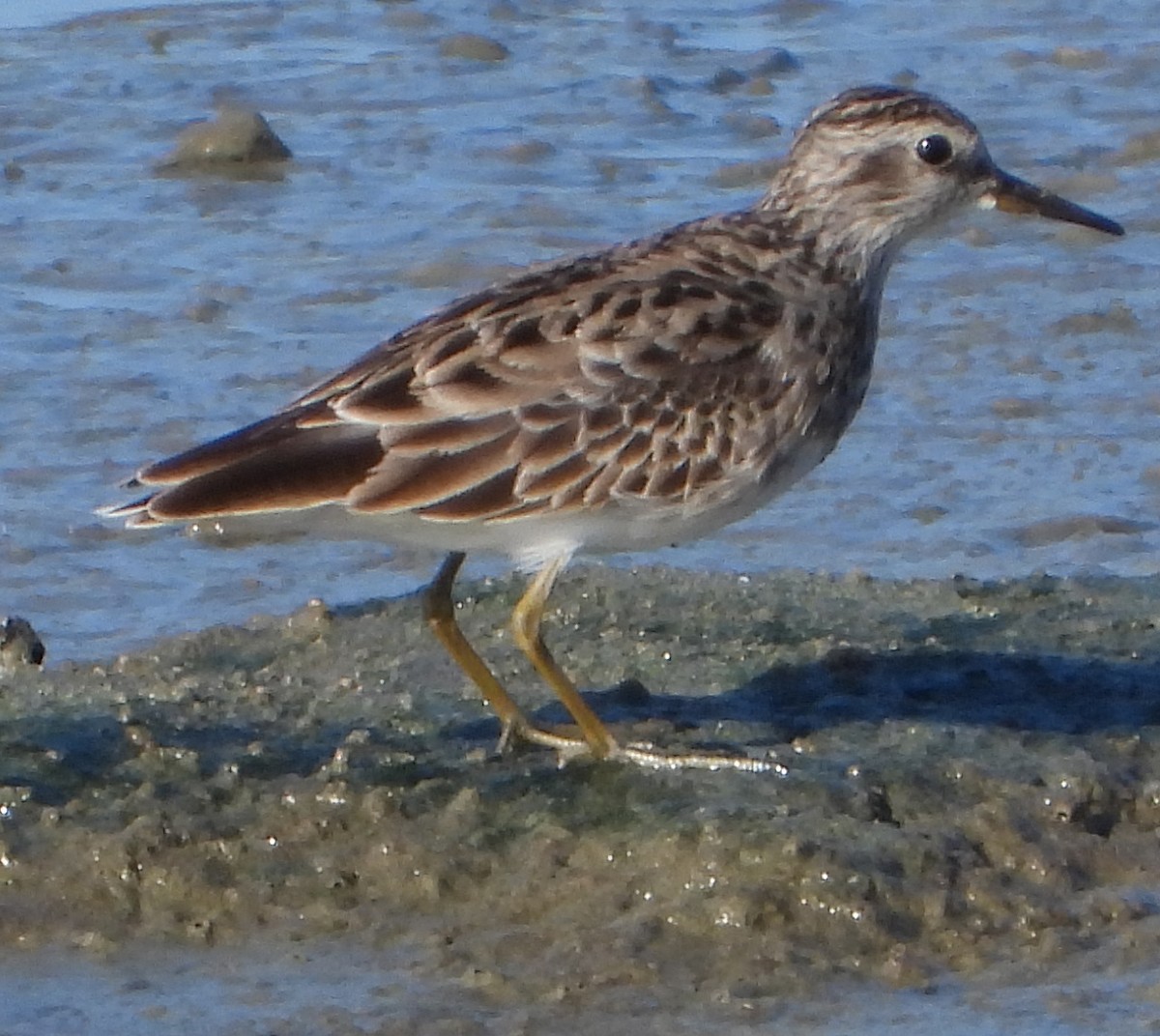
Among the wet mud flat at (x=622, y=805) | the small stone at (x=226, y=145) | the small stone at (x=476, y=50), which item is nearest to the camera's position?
the wet mud flat at (x=622, y=805)

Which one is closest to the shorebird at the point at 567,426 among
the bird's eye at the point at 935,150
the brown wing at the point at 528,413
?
the brown wing at the point at 528,413

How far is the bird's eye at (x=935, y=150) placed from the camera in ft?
21.2

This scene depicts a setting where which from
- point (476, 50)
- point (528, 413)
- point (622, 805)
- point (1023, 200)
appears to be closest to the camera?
point (622, 805)

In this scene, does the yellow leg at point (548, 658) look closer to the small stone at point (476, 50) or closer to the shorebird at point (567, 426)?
the shorebird at point (567, 426)

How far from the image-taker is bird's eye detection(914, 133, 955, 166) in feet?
21.2

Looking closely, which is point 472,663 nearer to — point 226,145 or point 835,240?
point 835,240

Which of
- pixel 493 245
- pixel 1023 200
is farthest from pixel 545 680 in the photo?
pixel 493 245

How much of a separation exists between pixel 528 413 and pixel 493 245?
443cm

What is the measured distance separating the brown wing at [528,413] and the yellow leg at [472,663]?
43cm

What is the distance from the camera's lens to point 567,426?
226 inches

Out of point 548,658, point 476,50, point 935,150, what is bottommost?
point 548,658

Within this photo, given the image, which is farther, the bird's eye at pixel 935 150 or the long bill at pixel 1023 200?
the long bill at pixel 1023 200

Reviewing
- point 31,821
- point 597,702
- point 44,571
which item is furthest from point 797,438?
point 44,571

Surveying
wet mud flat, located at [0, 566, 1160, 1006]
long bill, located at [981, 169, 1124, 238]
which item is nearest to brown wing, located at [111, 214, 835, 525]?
wet mud flat, located at [0, 566, 1160, 1006]
